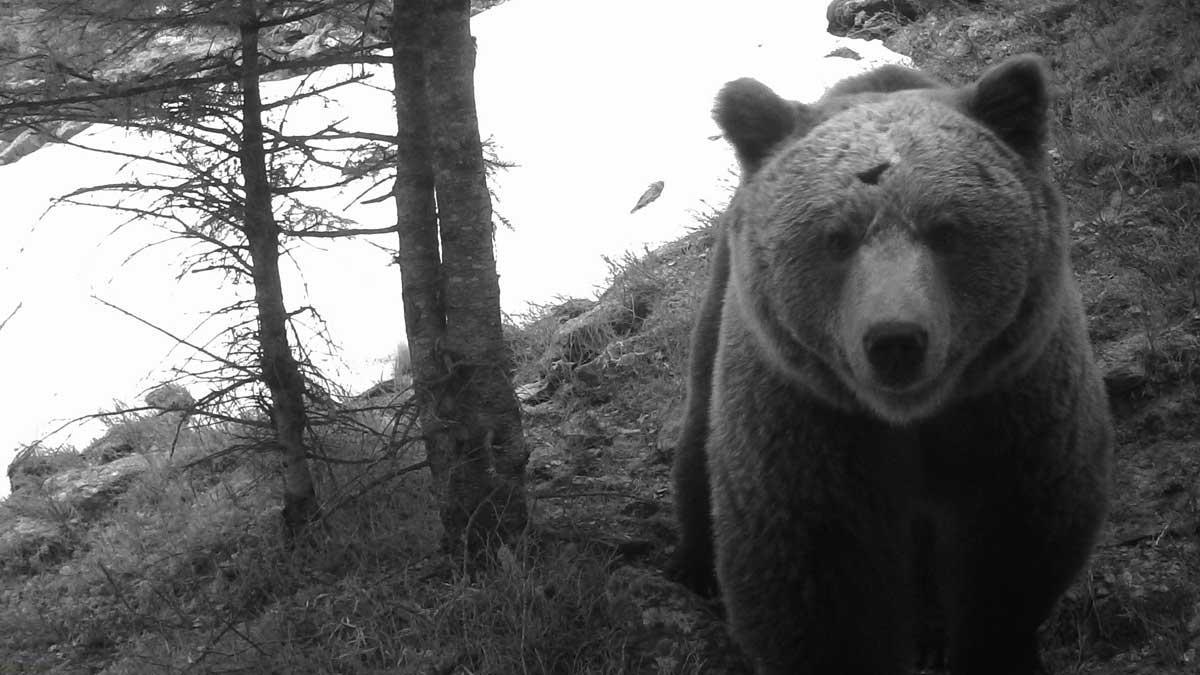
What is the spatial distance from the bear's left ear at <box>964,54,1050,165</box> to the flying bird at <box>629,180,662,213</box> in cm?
670

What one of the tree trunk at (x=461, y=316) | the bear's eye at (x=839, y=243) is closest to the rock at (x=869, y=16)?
the tree trunk at (x=461, y=316)

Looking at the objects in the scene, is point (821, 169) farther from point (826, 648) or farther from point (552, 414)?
point (552, 414)

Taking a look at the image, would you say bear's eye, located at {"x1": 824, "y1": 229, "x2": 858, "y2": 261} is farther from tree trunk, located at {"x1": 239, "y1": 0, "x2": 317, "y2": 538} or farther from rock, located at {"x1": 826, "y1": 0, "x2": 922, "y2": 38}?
rock, located at {"x1": 826, "y1": 0, "x2": 922, "y2": 38}

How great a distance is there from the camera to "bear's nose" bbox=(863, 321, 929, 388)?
7.70ft

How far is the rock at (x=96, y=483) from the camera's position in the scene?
6195mm

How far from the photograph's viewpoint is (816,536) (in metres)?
2.86

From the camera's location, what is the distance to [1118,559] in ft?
11.9

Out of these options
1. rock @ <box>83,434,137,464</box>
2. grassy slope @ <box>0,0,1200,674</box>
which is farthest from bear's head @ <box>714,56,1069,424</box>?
rock @ <box>83,434,137,464</box>

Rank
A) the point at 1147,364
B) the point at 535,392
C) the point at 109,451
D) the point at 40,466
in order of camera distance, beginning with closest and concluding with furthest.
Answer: the point at 1147,364, the point at 535,392, the point at 109,451, the point at 40,466

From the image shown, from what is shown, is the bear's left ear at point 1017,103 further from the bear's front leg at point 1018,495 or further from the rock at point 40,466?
the rock at point 40,466

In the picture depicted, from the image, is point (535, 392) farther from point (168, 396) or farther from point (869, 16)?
point (869, 16)

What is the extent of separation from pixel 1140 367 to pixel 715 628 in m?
1.99

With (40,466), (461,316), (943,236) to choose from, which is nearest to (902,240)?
(943,236)

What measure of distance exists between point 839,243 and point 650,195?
6.99m
